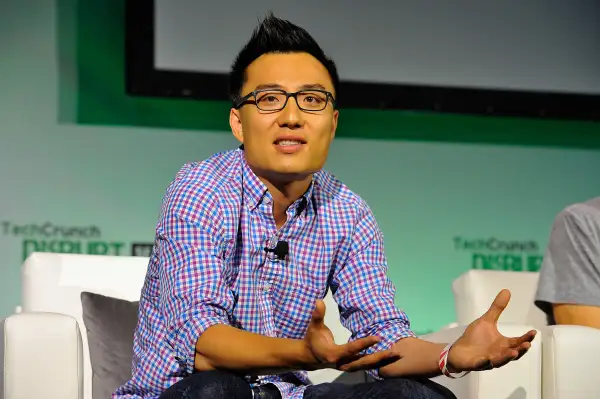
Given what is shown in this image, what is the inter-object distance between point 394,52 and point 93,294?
2.10 m

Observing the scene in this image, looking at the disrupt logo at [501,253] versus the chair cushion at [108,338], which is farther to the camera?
the disrupt logo at [501,253]

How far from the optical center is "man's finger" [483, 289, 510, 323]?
5.31 ft

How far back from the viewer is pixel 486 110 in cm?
403

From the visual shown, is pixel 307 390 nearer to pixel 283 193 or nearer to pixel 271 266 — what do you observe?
pixel 271 266

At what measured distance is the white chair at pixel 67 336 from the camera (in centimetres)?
206

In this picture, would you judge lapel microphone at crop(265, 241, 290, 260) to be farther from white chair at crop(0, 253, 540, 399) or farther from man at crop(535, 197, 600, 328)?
man at crop(535, 197, 600, 328)

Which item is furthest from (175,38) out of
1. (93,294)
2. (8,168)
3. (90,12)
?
(93,294)

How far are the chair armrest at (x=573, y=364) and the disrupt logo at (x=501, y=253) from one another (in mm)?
1869

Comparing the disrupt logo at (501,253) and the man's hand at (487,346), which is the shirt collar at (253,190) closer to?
the man's hand at (487,346)

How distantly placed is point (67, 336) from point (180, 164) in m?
1.85

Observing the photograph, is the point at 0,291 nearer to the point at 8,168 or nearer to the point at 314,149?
the point at 8,168

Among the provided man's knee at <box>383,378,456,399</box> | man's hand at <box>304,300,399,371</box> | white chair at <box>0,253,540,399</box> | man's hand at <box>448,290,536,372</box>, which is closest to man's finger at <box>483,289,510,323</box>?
man's hand at <box>448,290,536,372</box>

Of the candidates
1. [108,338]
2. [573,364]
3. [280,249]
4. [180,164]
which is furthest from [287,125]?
[180,164]

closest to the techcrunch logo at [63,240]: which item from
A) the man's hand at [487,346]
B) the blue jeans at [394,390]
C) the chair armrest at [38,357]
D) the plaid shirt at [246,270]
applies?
the chair armrest at [38,357]
